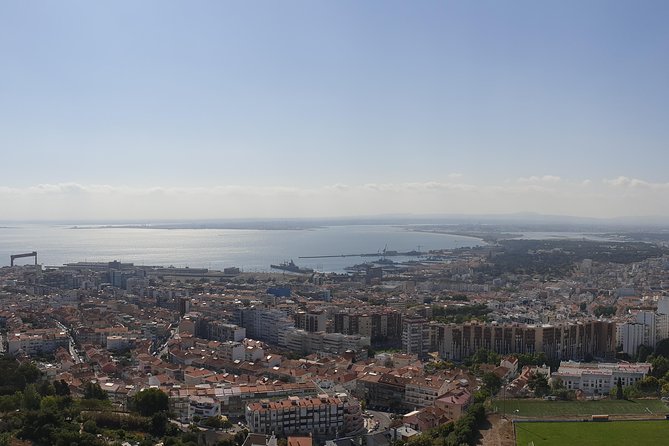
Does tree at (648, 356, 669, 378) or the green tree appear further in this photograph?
tree at (648, 356, 669, 378)

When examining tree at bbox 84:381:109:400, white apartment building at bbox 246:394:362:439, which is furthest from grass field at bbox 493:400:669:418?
tree at bbox 84:381:109:400

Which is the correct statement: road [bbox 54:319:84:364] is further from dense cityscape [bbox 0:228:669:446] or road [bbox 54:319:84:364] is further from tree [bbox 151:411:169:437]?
tree [bbox 151:411:169:437]

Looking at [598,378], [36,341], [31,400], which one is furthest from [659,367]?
[36,341]

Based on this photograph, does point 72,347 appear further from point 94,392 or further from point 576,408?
point 576,408

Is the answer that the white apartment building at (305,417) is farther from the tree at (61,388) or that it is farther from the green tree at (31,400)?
the tree at (61,388)

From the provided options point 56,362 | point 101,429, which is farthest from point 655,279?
point 101,429
